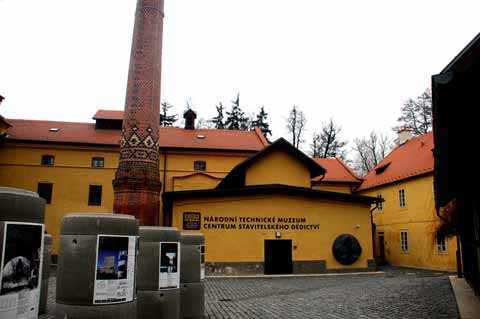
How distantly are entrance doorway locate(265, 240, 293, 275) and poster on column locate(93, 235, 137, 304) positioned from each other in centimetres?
1594

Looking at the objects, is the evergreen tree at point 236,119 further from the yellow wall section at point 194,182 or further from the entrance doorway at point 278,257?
the entrance doorway at point 278,257

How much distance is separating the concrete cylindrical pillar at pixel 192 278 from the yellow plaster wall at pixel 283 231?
10.9m

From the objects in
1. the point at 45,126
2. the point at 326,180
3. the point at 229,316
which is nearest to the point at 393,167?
the point at 326,180

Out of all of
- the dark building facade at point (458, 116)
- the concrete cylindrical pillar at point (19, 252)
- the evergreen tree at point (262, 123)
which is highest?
the evergreen tree at point (262, 123)

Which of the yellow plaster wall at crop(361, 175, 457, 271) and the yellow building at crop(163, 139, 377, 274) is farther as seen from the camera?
the yellow plaster wall at crop(361, 175, 457, 271)

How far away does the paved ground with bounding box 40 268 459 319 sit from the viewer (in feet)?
32.8

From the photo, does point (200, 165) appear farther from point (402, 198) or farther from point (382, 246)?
point (382, 246)

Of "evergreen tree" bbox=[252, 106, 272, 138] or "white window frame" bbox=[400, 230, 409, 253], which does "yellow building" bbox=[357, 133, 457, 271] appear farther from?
"evergreen tree" bbox=[252, 106, 272, 138]

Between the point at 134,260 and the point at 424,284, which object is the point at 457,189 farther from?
the point at 134,260

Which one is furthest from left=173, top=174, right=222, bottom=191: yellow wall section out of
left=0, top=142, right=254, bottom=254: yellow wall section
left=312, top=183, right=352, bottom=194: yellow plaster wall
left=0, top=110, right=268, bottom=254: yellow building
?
left=312, top=183, right=352, bottom=194: yellow plaster wall

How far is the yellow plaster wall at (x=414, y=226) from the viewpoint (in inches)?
946

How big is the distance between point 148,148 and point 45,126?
20.4 meters

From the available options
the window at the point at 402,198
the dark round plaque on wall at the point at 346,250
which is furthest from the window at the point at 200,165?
the window at the point at 402,198

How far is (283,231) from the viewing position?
843 inches
